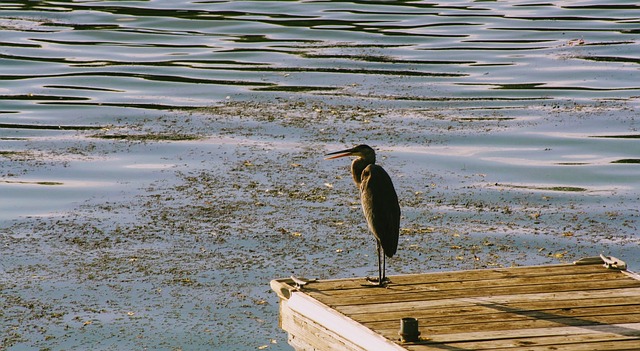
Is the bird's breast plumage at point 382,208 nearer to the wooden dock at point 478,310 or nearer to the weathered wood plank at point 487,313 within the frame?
the wooden dock at point 478,310

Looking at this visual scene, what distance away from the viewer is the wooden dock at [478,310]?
4902 mm

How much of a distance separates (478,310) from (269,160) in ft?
14.3

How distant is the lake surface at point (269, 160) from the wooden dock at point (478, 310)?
54 centimetres

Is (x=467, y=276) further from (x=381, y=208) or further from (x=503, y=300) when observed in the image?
(x=381, y=208)

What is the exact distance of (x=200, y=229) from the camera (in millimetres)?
7766

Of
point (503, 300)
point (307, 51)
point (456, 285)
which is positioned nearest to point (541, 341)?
point (503, 300)

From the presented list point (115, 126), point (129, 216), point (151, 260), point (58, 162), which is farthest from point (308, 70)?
point (151, 260)

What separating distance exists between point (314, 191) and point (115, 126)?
3.24 m

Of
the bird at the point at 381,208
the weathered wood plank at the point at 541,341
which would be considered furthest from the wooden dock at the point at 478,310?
the bird at the point at 381,208

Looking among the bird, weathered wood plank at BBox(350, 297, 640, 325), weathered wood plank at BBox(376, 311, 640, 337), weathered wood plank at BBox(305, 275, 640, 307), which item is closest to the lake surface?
weathered wood plank at BBox(305, 275, 640, 307)

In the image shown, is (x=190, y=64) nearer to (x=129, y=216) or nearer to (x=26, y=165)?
(x=26, y=165)

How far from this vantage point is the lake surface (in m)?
6.72

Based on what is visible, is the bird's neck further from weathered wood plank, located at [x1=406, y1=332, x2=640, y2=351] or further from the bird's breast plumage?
weathered wood plank, located at [x1=406, y1=332, x2=640, y2=351]

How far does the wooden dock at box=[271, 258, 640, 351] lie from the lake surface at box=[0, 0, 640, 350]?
1.77 ft
